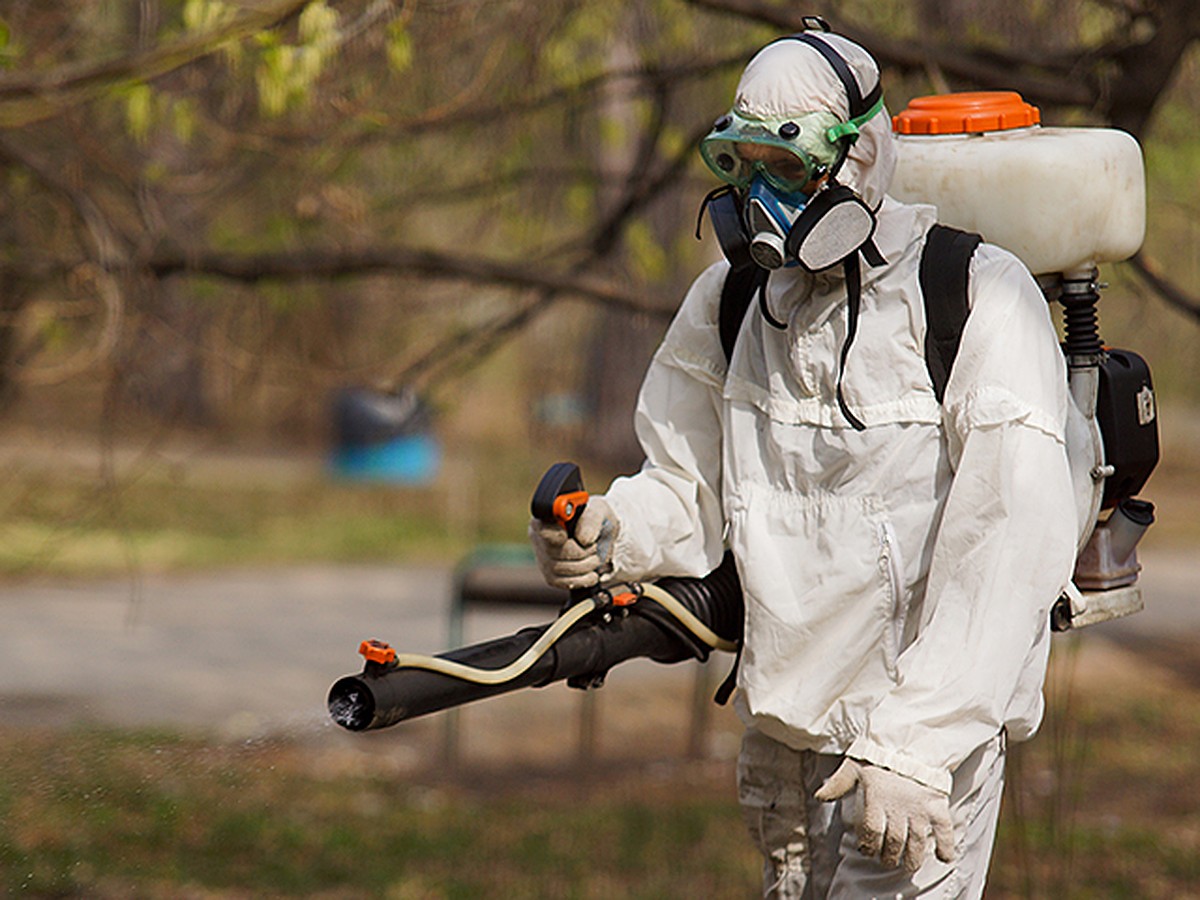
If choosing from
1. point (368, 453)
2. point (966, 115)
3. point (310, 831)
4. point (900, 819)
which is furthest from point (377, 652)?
point (368, 453)

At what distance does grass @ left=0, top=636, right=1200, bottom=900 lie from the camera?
16.9 ft

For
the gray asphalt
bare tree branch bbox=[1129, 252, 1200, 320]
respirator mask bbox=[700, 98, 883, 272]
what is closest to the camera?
respirator mask bbox=[700, 98, 883, 272]

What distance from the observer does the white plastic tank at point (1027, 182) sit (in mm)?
2346

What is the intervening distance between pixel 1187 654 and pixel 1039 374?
7.00 m

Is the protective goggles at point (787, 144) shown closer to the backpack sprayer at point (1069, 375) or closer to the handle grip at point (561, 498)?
the backpack sprayer at point (1069, 375)

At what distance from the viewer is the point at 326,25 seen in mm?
3586

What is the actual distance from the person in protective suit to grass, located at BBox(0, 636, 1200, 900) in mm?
1949

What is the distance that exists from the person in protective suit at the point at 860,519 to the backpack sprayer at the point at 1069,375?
8cm

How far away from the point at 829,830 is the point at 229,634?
6.71 metres

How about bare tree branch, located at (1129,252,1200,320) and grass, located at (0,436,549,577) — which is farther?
grass, located at (0,436,549,577)

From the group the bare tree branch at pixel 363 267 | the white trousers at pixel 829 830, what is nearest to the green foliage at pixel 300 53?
the bare tree branch at pixel 363 267

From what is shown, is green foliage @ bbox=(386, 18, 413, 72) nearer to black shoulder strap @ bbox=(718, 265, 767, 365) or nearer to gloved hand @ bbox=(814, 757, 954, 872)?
black shoulder strap @ bbox=(718, 265, 767, 365)

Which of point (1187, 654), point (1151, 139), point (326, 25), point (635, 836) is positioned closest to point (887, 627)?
point (326, 25)

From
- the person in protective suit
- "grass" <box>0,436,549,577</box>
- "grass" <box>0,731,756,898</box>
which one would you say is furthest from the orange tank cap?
"grass" <box>0,436,549,577</box>
